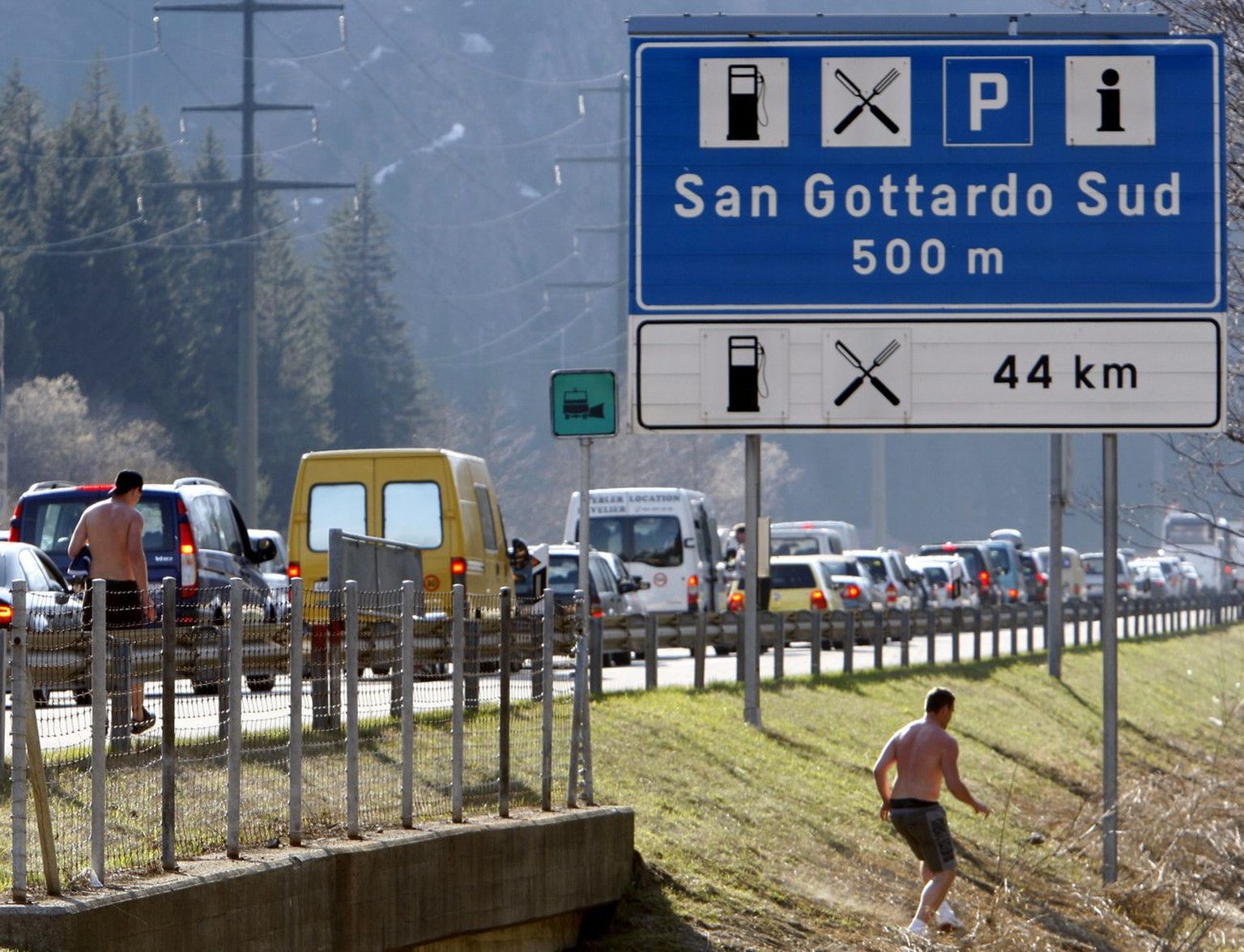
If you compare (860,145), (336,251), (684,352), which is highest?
(336,251)

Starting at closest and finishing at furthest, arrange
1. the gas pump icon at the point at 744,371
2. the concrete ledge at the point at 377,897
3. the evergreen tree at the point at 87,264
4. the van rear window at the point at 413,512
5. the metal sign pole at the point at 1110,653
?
the concrete ledge at the point at 377,897 → the gas pump icon at the point at 744,371 → the metal sign pole at the point at 1110,653 → the van rear window at the point at 413,512 → the evergreen tree at the point at 87,264

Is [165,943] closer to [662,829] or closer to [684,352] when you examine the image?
[662,829]

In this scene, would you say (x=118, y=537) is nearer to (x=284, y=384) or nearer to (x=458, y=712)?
(x=458, y=712)

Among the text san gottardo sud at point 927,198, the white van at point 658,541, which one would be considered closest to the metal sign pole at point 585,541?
the text san gottardo sud at point 927,198

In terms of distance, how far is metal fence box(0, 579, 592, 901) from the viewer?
7801mm

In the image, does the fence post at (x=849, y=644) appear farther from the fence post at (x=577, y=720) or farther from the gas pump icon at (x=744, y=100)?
the fence post at (x=577, y=720)

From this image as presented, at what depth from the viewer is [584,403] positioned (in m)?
14.4

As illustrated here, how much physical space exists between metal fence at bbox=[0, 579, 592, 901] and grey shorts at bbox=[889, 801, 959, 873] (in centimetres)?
200

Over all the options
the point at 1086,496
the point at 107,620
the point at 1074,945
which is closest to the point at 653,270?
the point at 1074,945

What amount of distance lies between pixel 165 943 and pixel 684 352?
8226 millimetres

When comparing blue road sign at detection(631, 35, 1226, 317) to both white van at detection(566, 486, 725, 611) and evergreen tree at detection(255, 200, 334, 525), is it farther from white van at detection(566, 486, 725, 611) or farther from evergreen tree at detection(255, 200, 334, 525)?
evergreen tree at detection(255, 200, 334, 525)

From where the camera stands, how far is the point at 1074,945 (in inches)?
557

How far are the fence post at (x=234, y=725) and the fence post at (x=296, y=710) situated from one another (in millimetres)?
452

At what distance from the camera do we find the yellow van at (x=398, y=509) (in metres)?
23.2
